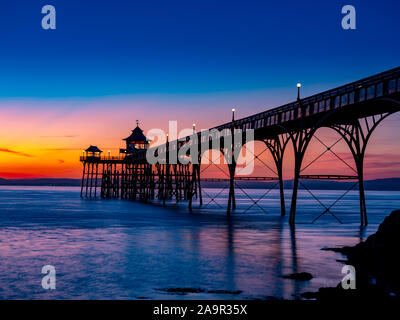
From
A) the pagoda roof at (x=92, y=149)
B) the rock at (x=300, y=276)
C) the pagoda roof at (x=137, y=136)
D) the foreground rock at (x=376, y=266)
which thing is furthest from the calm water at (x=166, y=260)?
the pagoda roof at (x=137, y=136)

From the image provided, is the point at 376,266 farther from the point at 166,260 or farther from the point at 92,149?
the point at 92,149

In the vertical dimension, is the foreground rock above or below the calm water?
above

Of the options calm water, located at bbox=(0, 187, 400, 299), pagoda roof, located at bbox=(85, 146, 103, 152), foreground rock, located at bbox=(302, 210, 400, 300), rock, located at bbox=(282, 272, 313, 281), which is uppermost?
pagoda roof, located at bbox=(85, 146, 103, 152)

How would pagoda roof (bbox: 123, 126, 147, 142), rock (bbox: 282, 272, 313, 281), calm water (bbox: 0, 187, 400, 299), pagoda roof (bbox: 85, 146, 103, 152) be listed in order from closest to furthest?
calm water (bbox: 0, 187, 400, 299), rock (bbox: 282, 272, 313, 281), pagoda roof (bbox: 85, 146, 103, 152), pagoda roof (bbox: 123, 126, 147, 142)

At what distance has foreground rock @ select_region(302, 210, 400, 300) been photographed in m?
11.2

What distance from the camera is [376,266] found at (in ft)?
50.1

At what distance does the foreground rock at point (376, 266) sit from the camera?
1116cm

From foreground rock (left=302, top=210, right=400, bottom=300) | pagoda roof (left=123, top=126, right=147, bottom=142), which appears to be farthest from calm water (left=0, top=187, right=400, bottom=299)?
Result: pagoda roof (left=123, top=126, right=147, bottom=142)

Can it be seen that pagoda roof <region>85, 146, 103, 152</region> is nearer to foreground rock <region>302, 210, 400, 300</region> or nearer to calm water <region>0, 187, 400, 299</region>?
calm water <region>0, 187, 400, 299</region>

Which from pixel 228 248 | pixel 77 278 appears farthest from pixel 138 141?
pixel 77 278

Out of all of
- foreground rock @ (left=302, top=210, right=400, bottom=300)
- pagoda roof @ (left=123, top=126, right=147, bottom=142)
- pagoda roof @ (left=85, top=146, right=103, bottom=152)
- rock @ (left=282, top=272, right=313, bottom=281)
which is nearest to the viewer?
foreground rock @ (left=302, top=210, right=400, bottom=300)

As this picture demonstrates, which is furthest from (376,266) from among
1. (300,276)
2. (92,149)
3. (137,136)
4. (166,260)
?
(137,136)

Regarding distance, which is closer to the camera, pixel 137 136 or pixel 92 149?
pixel 92 149
